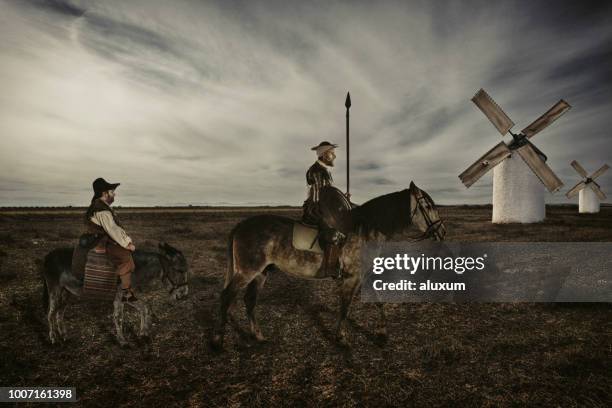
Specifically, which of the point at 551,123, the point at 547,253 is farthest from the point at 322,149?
the point at 551,123

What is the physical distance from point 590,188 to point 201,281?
187 ft

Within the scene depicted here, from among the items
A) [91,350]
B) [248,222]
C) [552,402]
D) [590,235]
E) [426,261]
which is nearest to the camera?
[552,402]

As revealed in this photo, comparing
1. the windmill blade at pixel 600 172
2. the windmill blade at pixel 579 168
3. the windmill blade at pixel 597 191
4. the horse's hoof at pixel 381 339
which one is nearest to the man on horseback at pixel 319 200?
the horse's hoof at pixel 381 339

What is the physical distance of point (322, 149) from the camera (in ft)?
19.2

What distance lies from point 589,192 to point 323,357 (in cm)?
5690

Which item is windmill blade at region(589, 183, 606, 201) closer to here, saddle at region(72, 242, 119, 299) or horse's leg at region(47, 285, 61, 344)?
saddle at region(72, 242, 119, 299)

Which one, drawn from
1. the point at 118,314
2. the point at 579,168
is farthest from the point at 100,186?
the point at 579,168

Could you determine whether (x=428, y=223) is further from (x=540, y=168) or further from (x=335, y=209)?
(x=540, y=168)

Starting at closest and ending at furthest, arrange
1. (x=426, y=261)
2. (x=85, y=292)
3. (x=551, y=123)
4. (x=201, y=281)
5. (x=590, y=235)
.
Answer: (x=85, y=292), (x=201, y=281), (x=426, y=261), (x=590, y=235), (x=551, y=123)

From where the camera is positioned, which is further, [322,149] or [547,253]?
[547,253]

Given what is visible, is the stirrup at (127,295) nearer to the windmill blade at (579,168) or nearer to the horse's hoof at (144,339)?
the horse's hoof at (144,339)

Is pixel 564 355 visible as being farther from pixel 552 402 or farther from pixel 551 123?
pixel 551 123

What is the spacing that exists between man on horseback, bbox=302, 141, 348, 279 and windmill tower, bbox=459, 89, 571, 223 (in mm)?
18438

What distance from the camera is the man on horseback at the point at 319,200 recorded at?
227 inches
